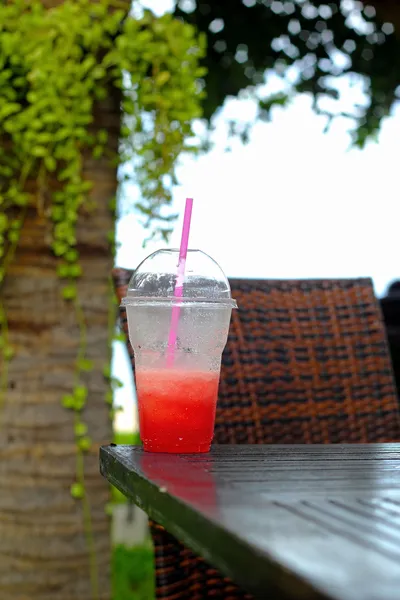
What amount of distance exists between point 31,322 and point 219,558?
67.8 inches

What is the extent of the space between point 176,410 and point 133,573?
96.6 inches

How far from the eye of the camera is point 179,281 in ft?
3.52

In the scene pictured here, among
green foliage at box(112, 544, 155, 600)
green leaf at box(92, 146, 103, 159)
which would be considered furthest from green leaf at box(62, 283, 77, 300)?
green foliage at box(112, 544, 155, 600)

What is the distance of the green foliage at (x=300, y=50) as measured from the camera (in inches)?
167

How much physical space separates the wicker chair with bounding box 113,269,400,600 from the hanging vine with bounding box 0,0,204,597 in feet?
2.29

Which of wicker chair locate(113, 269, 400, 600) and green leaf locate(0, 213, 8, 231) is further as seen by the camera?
green leaf locate(0, 213, 8, 231)

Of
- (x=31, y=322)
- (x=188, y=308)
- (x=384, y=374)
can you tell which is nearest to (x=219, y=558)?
(x=188, y=308)

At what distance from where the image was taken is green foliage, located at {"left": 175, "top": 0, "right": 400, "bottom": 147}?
4.25 meters

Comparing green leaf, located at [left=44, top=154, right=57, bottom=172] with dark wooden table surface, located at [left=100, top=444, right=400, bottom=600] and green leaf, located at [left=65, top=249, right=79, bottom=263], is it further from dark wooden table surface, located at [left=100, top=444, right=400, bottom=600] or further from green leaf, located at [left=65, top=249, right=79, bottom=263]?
dark wooden table surface, located at [left=100, top=444, right=400, bottom=600]

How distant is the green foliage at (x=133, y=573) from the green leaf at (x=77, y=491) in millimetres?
621

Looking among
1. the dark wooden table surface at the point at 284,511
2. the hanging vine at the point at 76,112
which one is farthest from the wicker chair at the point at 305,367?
the hanging vine at the point at 76,112

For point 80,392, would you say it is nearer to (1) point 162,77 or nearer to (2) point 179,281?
(1) point 162,77

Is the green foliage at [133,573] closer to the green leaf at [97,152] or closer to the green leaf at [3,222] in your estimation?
the green leaf at [3,222]

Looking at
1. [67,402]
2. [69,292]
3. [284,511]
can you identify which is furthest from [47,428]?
[284,511]
